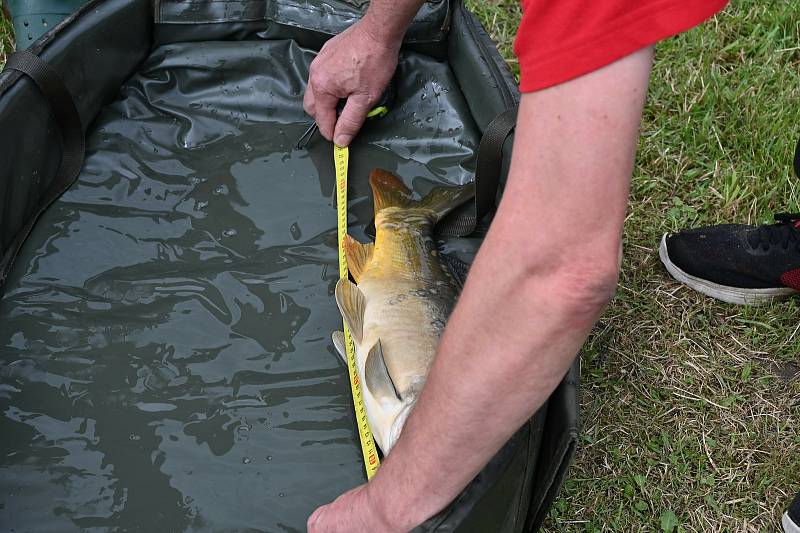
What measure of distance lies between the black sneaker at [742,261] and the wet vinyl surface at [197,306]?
877 mm

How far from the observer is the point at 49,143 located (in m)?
2.73

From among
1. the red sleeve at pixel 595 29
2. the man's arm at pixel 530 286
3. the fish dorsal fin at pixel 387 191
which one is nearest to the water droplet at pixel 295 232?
the fish dorsal fin at pixel 387 191

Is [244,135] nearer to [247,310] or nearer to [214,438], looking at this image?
[247,310]

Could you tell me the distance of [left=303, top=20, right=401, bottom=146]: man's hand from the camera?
2830 mm

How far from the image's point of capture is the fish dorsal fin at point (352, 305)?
2270mm

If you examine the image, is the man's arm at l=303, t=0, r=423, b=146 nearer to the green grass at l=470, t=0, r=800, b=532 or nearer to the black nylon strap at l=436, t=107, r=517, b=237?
the black nylon strap at l=436, t=107, r=517, b=237

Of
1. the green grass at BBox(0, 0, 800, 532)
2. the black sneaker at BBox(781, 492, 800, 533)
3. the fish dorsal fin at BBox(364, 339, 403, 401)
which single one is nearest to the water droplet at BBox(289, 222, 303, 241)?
the fish dorsal fin at BBox(364, 339, 403, 401)

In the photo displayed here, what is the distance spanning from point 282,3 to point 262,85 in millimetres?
364

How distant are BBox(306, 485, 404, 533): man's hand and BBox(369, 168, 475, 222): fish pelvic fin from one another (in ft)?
3.65

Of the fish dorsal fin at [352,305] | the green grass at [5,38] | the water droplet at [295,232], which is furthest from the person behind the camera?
the green grass at [5,38]

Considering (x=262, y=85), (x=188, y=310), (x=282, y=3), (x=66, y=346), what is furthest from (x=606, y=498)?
(x=282, y=3)

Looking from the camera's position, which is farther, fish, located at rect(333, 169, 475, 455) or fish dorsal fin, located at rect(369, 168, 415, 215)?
fish dorsal fin, located at rect(369, 168, 415, 215)

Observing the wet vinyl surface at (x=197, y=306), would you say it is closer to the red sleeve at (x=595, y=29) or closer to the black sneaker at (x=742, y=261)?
the black sneaker at (x=742, y=261)

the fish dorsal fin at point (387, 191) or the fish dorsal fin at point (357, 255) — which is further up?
the fish dorsal fin at point (387, 191)
